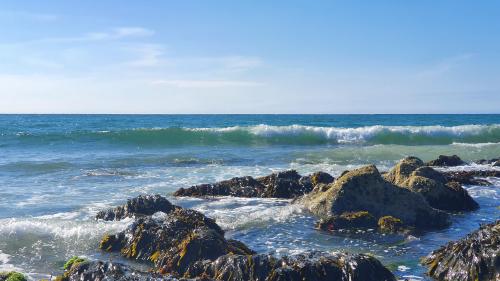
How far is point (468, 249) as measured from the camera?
634 cm

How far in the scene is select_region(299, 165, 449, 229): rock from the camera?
31.2 ft

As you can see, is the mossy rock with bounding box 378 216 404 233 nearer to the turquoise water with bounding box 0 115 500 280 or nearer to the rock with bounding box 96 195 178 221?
the turquoise water with bounding box 0 115 500 280

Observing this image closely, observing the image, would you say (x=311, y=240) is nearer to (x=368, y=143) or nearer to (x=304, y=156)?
(x=304, y=156)

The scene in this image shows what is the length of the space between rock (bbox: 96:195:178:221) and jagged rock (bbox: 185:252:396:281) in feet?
13.3

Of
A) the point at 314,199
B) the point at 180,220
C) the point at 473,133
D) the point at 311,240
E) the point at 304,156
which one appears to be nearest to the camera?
the point at 180,220

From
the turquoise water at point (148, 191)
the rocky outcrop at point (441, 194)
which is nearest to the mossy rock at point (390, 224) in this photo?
the turquoise water at point (148, 191)

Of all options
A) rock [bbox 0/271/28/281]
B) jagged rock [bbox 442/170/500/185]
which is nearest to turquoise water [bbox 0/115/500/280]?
jagged rock [bbox 442/170/500/185]

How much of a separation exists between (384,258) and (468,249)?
1245mm

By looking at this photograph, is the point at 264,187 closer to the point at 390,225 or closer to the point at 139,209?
the point at 139,209

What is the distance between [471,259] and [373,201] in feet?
12.2

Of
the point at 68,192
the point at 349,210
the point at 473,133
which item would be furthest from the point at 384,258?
the point at 473,133

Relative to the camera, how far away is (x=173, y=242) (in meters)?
7.16

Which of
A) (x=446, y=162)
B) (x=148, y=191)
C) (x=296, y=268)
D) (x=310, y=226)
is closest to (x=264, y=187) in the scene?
(x=148, y=191)

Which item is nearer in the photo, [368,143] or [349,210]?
[349,210]
